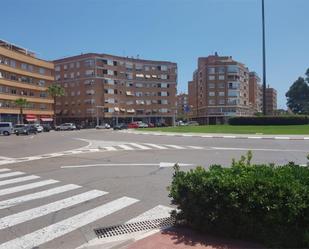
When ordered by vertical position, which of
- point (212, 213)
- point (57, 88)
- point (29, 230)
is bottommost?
point (29, 230)

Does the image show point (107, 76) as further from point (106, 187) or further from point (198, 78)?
point (106, 187)

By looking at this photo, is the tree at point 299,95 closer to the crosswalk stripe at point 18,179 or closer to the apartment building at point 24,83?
the apartment building at point 24,83

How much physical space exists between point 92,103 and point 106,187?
101031 millimetres

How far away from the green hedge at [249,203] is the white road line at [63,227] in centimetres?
194

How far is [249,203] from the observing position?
16.1 ft

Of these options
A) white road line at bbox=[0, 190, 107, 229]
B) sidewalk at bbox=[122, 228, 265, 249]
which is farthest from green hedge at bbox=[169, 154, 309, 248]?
white road line at bbox=[0, 190, 107, 229]

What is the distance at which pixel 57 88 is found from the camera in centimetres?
10038

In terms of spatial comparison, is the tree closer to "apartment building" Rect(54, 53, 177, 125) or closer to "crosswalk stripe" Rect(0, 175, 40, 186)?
"apartment building" Rect(54, 53, 177, 125)

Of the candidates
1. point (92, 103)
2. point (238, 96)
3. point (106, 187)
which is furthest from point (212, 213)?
point (238, 96)

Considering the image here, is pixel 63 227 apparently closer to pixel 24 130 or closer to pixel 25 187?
pixel 25 187

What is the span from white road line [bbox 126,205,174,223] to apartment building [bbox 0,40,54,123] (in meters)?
76.3

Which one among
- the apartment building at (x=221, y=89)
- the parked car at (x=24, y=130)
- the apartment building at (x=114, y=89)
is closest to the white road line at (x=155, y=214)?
the parked car at (x=24, y=130)

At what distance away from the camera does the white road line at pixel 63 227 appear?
19.3 feet

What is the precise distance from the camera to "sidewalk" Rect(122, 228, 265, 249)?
498 cm
